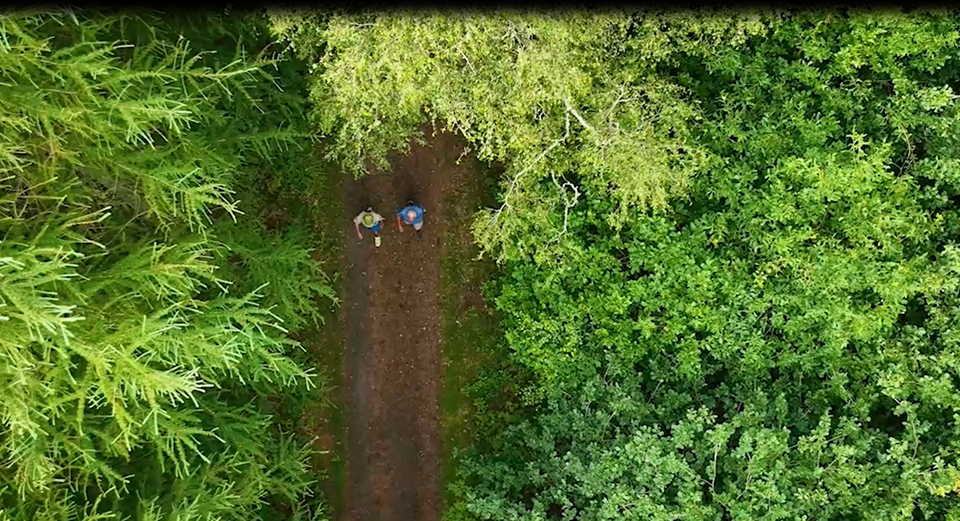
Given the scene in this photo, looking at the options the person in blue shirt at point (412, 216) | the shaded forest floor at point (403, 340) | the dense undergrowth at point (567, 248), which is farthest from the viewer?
the shaded forest floor at point (403, 340)

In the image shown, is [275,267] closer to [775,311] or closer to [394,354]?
[394,354]

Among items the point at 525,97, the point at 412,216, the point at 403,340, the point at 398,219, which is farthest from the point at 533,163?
the point at 403,340

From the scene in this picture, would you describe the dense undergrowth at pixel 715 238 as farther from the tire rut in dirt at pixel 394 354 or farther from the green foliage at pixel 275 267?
the tire rut in dirt at pixel 394 354

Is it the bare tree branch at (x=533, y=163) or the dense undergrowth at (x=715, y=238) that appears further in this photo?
the bare tree branch at (x=533, y=163)

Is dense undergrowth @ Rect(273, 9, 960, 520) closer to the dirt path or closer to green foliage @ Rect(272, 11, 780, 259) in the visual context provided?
green foliage @ Rect(272, 11, 780, 259)

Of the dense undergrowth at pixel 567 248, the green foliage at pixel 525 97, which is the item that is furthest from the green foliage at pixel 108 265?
the green foliage at pixel 525 97

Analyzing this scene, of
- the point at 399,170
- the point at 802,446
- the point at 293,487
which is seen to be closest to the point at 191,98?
the point at 399,170
